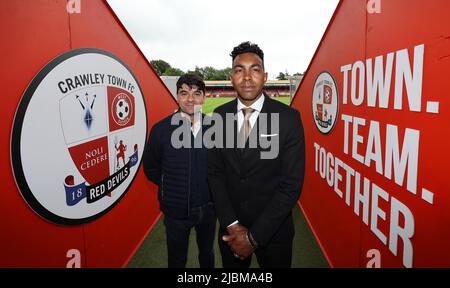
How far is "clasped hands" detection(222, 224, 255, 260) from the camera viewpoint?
1.66 metres

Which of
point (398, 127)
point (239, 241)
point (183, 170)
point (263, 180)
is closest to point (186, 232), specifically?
point (183, 170)

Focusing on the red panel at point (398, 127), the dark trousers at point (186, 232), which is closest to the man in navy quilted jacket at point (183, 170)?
the dark trousers at point (186, 232)

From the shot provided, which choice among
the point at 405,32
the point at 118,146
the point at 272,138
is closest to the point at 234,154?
the point at 272,138

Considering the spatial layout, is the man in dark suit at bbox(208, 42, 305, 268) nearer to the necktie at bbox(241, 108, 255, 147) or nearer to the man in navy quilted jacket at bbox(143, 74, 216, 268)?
the necktie at bbox(241, 108, 255, 147)

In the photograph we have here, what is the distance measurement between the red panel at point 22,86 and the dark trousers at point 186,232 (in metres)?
0.85

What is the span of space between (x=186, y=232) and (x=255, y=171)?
40.5 inches

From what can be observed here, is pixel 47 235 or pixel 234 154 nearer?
pixel 234 154

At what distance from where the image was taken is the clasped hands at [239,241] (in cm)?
166

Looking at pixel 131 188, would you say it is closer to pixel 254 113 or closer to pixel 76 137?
pixel 76 137

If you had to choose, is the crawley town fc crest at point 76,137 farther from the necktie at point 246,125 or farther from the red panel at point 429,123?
the red panel at point 429,123

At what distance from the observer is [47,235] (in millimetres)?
1933

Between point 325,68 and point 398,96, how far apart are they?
166 cm

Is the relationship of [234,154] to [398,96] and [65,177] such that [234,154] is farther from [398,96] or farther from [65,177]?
[65,177]
